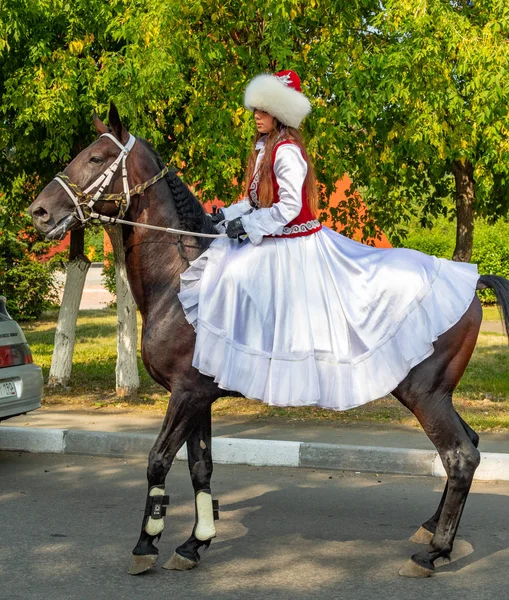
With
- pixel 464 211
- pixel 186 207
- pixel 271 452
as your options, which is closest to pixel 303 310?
pixel 186 207

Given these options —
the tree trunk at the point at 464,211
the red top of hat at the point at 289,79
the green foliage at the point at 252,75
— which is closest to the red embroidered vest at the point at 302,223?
the red top of hat at the point at 289,79

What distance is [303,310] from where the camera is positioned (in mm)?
4852

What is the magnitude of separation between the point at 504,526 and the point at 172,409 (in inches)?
91.1

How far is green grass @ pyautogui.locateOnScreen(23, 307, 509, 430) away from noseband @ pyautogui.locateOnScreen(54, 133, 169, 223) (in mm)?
4786

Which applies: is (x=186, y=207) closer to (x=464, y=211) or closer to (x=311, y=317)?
(x=311, y=317)

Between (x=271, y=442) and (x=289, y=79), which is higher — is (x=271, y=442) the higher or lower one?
the lower one

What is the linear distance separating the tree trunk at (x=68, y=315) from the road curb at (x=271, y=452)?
2.49 meters

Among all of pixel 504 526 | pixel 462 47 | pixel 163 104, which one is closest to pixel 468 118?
pixel 462 47

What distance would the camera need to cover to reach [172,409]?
4809mm

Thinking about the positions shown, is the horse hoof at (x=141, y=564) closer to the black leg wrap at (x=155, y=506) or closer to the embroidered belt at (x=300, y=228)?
the black leg wrap at (x=155, y=506)

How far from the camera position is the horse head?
4.89 m

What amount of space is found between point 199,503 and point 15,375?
112 inches

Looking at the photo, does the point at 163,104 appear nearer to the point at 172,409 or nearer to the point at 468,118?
the point at 468,118

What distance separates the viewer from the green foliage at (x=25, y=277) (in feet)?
64.0
